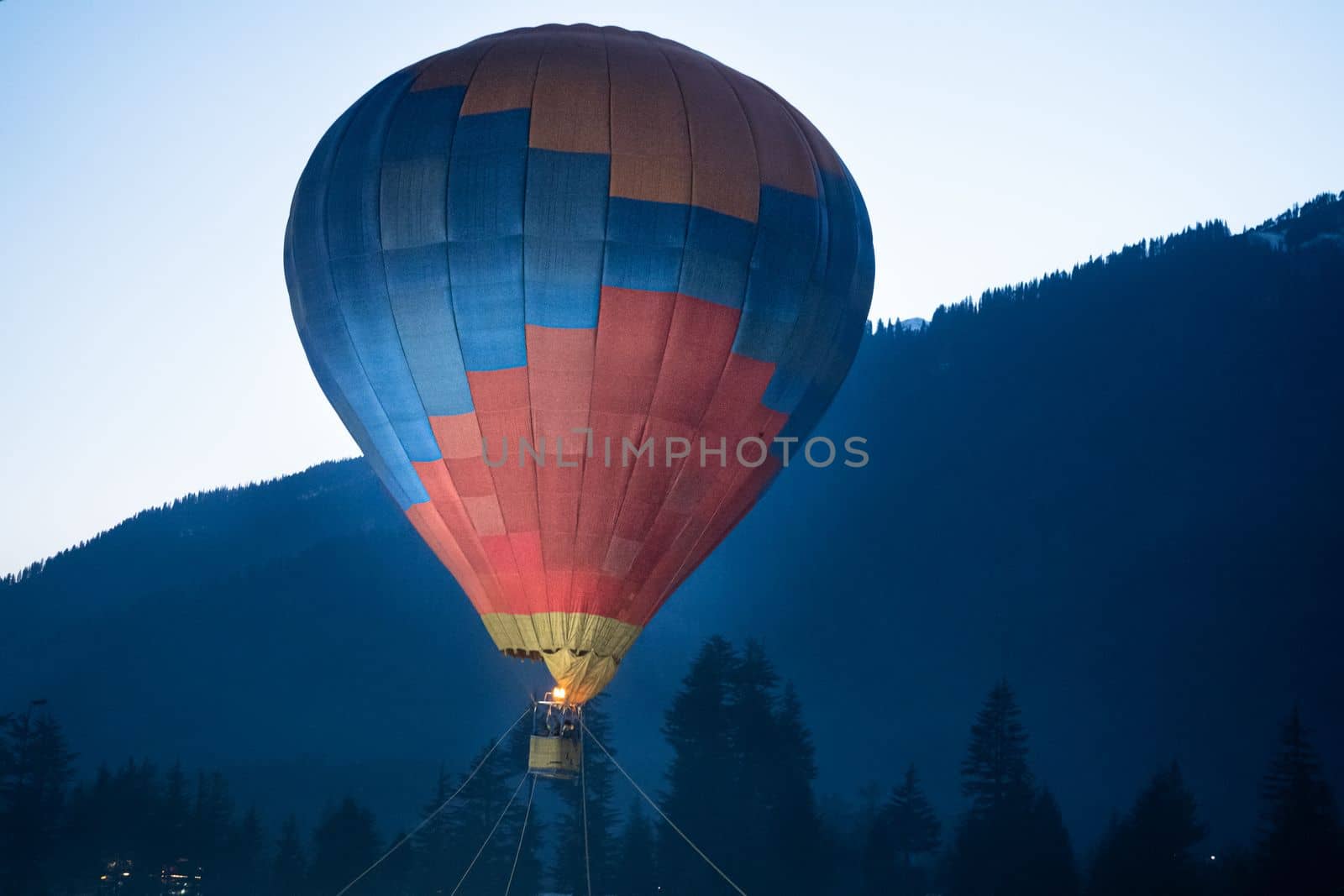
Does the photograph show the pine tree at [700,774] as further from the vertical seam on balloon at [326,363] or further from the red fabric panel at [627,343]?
the red fabric panel at [627,343]

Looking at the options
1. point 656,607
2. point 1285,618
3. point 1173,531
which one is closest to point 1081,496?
point 1173,531

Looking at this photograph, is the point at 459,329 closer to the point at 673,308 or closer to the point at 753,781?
the point at 673,308

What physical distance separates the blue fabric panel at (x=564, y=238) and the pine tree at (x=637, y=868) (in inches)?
1535

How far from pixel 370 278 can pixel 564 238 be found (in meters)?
2.29

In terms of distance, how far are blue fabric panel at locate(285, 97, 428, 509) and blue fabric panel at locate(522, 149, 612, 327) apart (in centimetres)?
247

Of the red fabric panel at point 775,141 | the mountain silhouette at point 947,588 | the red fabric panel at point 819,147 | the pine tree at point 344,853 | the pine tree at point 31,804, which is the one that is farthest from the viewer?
the mountain silhouette at point 947,588

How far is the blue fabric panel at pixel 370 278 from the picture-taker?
17.5m

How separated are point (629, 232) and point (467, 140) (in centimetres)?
200

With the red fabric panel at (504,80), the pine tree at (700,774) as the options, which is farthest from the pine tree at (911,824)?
the red fabric panel at (504,80)

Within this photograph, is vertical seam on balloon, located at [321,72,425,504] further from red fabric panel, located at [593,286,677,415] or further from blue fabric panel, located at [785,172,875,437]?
blue fabric panel, located at [785,172,875,437]

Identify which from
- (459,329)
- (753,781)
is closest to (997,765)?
(753,781)

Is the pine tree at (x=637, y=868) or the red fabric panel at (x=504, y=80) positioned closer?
the red fabric panel at (x=504, y=80)

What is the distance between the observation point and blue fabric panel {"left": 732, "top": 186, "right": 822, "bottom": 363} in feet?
57.3

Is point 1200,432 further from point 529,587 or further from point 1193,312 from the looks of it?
point 529,587
